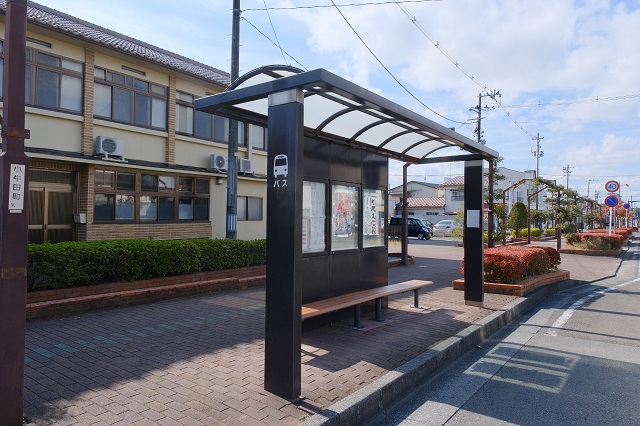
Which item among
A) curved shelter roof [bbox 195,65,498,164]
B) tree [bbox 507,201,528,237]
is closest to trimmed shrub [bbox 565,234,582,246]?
tree [bbox 507,201,528,237]

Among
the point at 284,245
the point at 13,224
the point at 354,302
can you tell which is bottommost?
the point at 354,302

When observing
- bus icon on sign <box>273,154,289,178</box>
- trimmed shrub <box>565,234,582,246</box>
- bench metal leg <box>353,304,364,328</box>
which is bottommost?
bench metal leg <box>353,304,364,328</box>

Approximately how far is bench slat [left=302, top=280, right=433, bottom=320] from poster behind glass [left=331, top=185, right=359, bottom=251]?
73cm

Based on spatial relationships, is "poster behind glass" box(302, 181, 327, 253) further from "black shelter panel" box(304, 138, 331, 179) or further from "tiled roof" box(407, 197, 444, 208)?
"tiled roof" box(407, 197, 444, 208)

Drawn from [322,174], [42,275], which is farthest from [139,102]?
[322,174]

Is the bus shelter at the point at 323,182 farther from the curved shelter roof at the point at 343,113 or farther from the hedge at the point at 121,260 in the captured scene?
the hedge at the point at 121,260

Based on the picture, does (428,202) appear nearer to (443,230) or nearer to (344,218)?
(443,230)

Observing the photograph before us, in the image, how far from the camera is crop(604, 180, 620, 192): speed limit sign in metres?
20.0

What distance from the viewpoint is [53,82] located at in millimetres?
11703

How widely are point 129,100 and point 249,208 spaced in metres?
6.10

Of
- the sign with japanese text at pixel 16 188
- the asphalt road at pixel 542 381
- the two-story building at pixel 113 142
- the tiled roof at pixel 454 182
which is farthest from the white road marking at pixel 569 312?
the tiled roof at pixel 454 182

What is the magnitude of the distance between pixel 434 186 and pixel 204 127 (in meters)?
54.3

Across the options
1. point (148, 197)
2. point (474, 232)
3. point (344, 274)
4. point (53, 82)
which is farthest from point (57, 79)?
point (474, 232)

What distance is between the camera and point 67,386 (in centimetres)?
420
